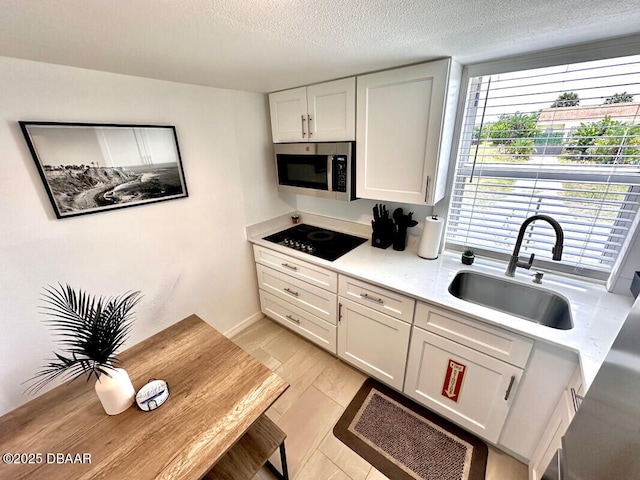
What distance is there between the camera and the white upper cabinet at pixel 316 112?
1.60m

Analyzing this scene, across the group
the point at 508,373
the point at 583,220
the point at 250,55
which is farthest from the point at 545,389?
the point at 250,55

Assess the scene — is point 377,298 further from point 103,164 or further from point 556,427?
point 103,164

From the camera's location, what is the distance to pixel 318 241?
206cm

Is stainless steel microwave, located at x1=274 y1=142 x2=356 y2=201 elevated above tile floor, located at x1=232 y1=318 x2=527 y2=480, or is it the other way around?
stainless steel microwave, located at x1=274 y1=142 x2=356 y2=201

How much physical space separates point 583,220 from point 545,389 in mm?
909

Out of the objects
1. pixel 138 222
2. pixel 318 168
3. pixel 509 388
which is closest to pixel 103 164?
pixel 138 222

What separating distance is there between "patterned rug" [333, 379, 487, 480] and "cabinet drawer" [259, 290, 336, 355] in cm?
44

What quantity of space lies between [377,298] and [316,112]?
131 centimetres

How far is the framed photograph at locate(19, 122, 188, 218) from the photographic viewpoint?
119 cm

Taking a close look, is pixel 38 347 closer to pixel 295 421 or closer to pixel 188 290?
pixel 188 290

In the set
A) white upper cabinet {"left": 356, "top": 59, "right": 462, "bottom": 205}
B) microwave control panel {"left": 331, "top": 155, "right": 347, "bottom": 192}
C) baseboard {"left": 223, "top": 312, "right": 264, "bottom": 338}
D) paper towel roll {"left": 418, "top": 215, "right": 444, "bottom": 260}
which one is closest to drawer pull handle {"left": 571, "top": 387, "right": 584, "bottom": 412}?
paper towel roll {"left": 418, "top": 215, "right": 444, "bottom": 260}

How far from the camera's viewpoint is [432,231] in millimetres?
1649

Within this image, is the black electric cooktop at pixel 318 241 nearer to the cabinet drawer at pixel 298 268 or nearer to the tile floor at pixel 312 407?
the cabinet drawer at pixel 298 268

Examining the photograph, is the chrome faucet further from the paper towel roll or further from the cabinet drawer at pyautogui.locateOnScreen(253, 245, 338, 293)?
the cabinet drawer at pyautogui.locateOnScreen(253, 245, 338, 293)
